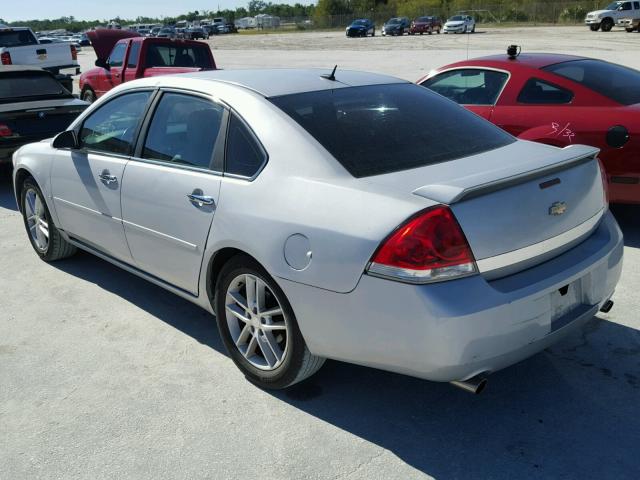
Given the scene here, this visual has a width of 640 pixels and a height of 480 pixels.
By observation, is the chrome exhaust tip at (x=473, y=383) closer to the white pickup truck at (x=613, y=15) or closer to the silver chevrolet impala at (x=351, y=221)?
the silver chevrolet impala at (x=351, y=221)

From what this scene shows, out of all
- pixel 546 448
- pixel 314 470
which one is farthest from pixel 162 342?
pixel 546 448

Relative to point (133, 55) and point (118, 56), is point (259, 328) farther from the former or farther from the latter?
point (118, 56)

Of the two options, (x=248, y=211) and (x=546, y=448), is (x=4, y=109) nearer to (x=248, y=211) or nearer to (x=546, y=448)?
(x=248, y=211)

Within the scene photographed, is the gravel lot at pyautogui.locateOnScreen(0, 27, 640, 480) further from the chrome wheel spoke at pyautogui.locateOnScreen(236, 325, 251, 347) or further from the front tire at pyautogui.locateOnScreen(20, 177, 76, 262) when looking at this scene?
the front tire at pyautogui.locateOnScreen(20, 177, 76, 262)

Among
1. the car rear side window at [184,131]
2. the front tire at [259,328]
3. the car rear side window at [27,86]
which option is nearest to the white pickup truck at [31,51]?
the car rear side window at [27,86]

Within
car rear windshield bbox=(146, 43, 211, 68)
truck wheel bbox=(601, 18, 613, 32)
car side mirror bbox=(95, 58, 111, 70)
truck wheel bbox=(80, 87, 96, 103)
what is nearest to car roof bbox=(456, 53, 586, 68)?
car rear windshield bbox=(146, 43, 211, 68)

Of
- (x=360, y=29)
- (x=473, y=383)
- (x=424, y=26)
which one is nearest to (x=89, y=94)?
(x=473, y=383)

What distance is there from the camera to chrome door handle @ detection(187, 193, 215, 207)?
11.0ft

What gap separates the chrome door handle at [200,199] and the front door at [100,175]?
2.60 ft

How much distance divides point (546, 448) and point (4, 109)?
7.16m

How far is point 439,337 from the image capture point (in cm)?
253

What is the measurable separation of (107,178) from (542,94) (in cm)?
384

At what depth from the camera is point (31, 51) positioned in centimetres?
1823

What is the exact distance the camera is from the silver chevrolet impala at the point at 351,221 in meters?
2.59
